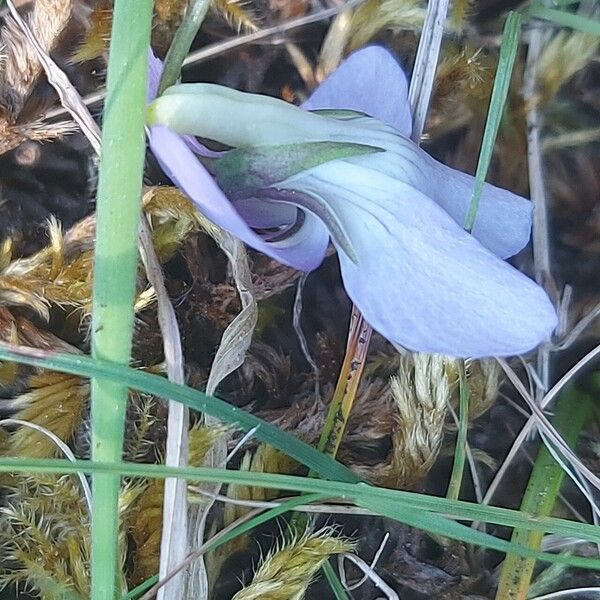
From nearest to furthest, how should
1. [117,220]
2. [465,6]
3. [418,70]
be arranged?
1. [117,220]
2. [418,70]
3. [465,6]

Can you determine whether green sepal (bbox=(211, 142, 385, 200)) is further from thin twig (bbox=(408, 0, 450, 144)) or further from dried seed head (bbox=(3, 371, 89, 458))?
dried seed head (bbox=(3, 371, 89, 458))

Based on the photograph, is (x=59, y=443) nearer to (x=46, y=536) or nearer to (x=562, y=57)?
(x=46, y=536)

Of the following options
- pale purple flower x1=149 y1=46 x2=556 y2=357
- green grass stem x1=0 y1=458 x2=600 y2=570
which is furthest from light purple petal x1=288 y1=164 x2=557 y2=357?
green grass stem x1=0 y1=458 x2=600 y2=570

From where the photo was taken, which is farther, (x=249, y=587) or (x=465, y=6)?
(x=465, y=6)

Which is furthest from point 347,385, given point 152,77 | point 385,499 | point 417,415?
point 152,77

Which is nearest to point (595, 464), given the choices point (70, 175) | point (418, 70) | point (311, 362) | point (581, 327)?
point (581, 327)

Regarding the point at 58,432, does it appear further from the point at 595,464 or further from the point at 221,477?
the point at 595,464

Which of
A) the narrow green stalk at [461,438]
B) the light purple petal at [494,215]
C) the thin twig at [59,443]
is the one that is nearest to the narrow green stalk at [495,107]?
the light purple petal at [494,215]
